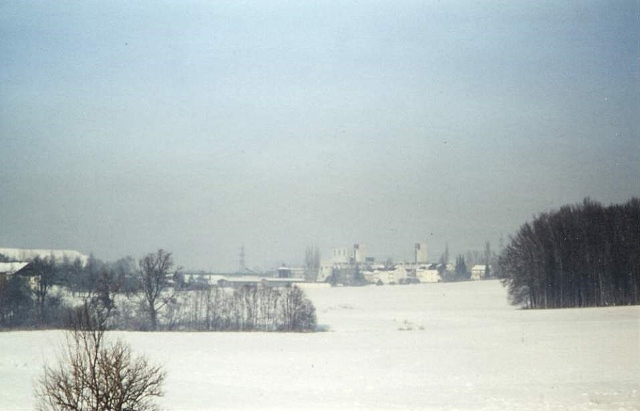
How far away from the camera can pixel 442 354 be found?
117 ft

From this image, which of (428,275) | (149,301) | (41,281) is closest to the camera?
(41,281)

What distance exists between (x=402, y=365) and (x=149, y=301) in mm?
33755

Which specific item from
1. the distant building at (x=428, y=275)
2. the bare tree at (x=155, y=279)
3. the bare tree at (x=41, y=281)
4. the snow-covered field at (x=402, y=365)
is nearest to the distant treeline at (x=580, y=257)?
the snow-covered field at (x=402, y=365)

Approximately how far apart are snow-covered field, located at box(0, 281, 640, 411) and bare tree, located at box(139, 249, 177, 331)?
29.9 feet

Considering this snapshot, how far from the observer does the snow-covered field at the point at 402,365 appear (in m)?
21.4

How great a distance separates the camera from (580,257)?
212ft

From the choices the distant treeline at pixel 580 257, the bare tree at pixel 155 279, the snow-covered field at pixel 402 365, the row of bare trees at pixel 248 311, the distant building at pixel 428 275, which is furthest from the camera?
the distant building at pixel 428 275

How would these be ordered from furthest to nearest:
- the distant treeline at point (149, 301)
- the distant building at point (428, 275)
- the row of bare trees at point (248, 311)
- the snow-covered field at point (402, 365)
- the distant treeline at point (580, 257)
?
the distant building at point (428, 275) → the distant treeline at point (580, 257) → the row of bare trees at point (248, 311) → the distant treeline at point (149, 301) → the snow-covered field at point (402, 365)

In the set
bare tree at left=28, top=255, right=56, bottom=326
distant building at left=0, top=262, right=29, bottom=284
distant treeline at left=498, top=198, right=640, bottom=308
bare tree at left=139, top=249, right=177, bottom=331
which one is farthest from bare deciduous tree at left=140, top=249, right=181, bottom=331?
distant treeline at left=498, top=198, right=640, bottom=308

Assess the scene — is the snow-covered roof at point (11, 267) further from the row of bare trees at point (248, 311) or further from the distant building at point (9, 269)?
the row of bare trees at point (248, 311)

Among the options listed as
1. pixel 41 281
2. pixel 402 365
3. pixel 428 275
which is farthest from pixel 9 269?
pixel 428 275

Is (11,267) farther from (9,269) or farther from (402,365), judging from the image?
(402,365)

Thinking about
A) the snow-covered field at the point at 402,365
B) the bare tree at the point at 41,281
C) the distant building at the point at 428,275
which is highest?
the bare tree at the point at 41,281

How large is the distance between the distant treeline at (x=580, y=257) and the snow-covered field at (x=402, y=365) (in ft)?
22.9
